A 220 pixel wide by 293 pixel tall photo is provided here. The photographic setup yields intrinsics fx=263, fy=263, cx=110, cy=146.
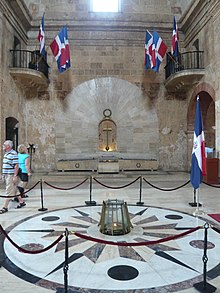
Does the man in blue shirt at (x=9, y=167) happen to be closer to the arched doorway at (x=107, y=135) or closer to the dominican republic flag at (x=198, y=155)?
the dominican republic flag at (x=198, y=155)

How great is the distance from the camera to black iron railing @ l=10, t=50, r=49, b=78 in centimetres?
1277

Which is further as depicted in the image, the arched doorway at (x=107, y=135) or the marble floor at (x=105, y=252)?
the arched doorway at (x=107, y=135)

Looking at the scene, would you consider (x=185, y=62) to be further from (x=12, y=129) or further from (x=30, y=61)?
(x=12, y=129)

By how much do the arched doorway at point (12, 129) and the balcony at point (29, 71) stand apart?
1.93 meters

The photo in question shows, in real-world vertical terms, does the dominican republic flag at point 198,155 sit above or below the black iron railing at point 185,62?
below

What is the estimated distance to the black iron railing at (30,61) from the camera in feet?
41.9

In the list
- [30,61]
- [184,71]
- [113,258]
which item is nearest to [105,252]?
[113,258]

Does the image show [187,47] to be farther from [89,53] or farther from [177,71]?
[89,53]

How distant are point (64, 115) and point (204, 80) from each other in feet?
25.1

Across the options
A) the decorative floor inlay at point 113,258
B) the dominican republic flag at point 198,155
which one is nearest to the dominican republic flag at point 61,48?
the dominican republic flag at point 198,155

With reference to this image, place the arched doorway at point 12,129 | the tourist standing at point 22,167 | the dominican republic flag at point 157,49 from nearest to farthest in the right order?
1. the tourist standing at point 22,167
2. the dominican republic flag at point 157,49
3. the arched doorway at point 12,129

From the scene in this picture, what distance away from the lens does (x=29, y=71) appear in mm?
12445

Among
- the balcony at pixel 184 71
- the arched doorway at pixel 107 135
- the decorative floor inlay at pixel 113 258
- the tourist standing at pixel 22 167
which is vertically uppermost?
the balcony at pixel 184 71

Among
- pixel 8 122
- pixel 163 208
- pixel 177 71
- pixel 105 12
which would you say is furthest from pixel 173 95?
pixel 163 208
